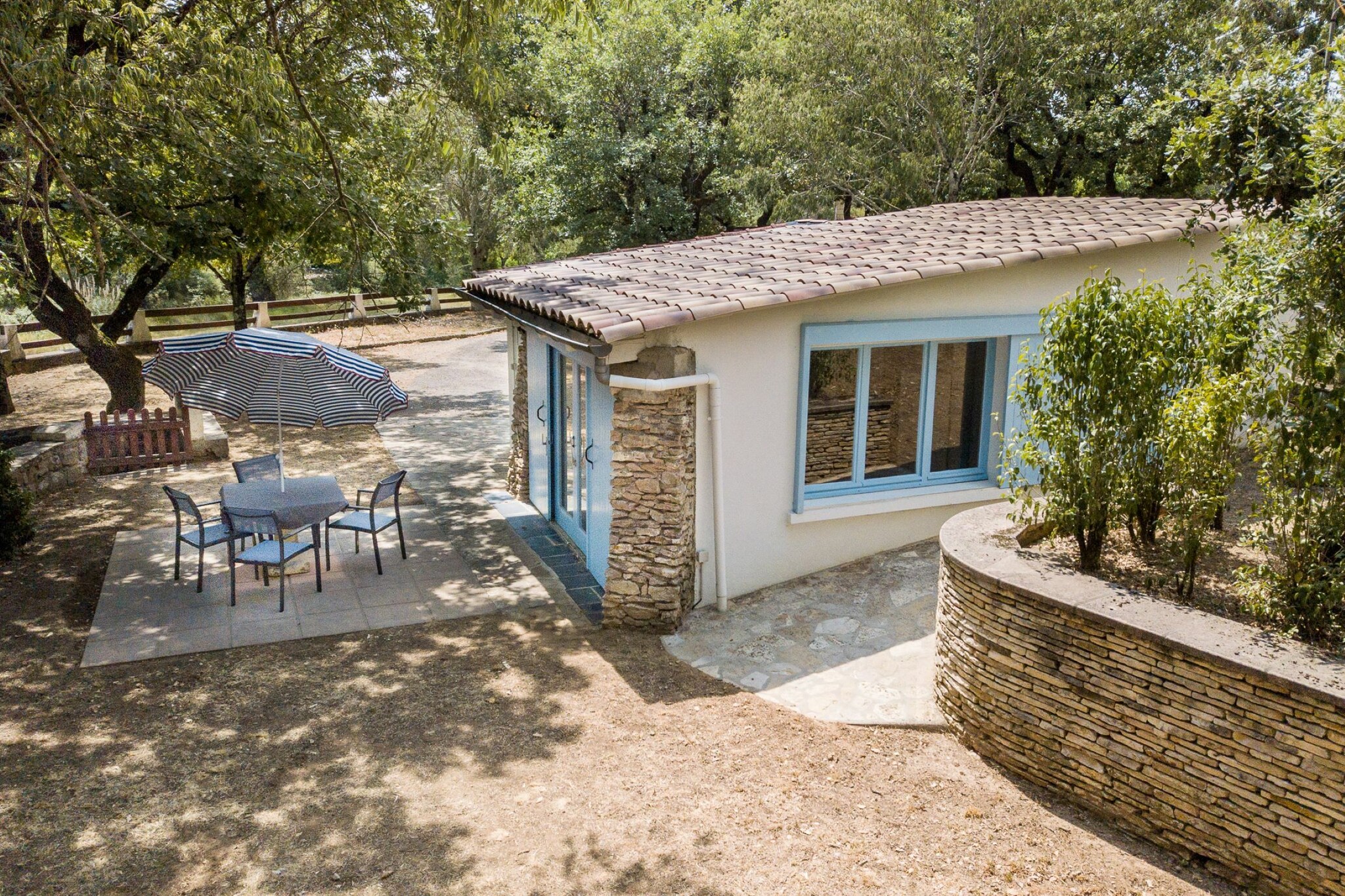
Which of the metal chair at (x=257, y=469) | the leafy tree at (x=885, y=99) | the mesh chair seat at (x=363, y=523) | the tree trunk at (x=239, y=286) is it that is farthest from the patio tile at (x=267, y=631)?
the tree trunk at (x=239, y=286)

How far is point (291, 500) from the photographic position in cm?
876

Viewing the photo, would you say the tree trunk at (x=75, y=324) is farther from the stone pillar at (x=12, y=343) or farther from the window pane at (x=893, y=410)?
the stone pillar at (x=12, y=343)

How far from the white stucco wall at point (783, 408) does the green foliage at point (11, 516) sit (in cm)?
661

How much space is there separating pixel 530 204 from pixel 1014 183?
11654mm

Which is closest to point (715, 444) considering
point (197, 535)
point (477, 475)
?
point (197, 535)

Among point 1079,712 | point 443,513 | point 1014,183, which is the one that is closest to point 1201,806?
point 1079,712

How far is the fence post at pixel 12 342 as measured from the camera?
20.3 m

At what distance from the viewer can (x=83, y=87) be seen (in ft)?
24.0

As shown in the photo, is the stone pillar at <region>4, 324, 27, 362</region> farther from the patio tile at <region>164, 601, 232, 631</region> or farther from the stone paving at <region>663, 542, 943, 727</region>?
the stone paving at <region>663, 542, 943, 727</region>

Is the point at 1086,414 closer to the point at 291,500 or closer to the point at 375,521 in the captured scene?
the point at 375,521

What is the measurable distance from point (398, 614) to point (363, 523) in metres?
1.35

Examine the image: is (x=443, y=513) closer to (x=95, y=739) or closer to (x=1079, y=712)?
(x=95, y=739)

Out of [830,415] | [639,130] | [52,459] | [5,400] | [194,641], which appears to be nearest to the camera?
[194,641]

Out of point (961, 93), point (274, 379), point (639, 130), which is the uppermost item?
point (961, 93)
